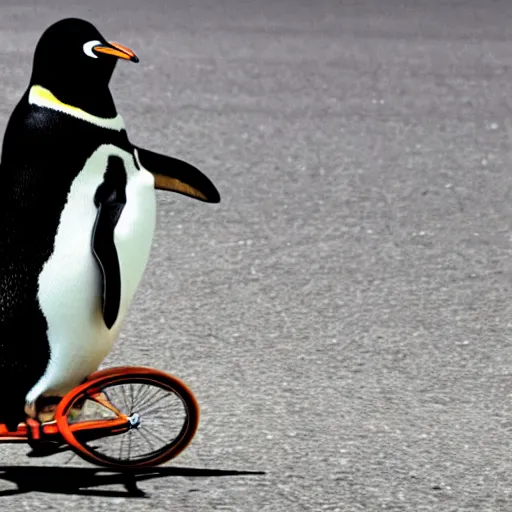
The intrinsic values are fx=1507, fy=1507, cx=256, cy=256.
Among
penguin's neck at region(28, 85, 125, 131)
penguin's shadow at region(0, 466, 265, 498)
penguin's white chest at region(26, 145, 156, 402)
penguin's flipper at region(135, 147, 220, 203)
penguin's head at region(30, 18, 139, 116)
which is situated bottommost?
penguin's shadow at region(0, 466, 265, 498)

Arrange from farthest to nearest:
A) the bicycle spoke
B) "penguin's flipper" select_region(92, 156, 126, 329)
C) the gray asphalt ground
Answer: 1. the gray asphalt ground
2. the bicycle spoke
3. "penguin's flipper" select_region(92, 156, 126, 329)

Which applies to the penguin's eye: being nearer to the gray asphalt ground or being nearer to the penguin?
the penguin

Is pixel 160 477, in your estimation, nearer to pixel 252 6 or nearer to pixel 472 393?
pixel 472 393

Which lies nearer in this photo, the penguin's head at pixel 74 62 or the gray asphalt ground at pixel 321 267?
the penguin's head at pixel 74 62

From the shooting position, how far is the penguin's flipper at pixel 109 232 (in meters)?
3.67

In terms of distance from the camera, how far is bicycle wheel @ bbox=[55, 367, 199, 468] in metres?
3.76

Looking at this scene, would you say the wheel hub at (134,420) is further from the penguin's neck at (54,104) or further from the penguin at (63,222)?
the penguin's neck at (54,104)

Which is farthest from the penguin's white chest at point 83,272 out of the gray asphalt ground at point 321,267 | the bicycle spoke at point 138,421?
the gray asphalt ground at point 321,267

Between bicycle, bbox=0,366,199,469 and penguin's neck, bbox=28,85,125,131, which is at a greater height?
penguin's neck, bbox=28,85,125,131

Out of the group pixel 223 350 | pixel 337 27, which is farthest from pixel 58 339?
pixel 337 27

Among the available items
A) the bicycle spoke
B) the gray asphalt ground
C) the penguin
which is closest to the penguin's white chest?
the penguin

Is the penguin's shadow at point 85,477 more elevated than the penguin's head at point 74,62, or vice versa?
the penguin's head at point 74,62

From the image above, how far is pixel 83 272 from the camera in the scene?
3.69m

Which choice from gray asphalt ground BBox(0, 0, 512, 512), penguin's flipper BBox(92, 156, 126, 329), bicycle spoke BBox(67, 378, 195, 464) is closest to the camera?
penguin's flipper BBox(92, 156, 126, 329)
